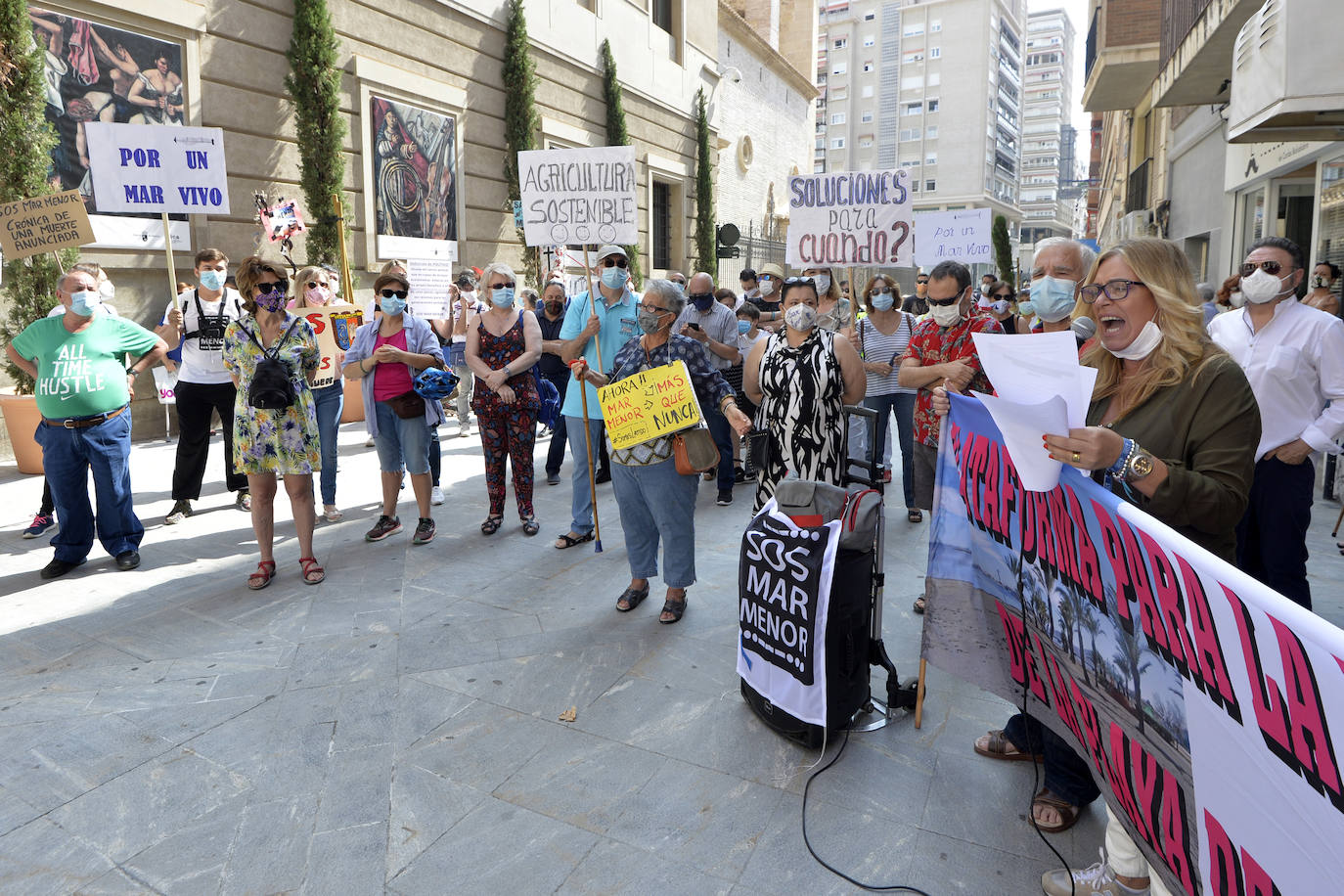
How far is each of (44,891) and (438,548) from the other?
11.6 feet

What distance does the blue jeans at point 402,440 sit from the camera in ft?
20.2

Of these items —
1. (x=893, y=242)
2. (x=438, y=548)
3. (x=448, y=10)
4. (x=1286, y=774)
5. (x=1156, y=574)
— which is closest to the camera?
(x=1286, y=774)

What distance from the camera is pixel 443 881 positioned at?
2.62 m

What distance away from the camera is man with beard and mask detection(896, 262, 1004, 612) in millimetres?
4617

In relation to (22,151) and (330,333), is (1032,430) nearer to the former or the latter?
(330,333)

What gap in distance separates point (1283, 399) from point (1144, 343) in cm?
234

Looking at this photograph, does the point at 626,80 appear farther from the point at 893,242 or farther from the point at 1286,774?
the point at 1286,774

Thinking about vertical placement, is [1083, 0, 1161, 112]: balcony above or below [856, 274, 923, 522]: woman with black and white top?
above

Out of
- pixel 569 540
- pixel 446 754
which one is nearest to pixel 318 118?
pixel 569 540

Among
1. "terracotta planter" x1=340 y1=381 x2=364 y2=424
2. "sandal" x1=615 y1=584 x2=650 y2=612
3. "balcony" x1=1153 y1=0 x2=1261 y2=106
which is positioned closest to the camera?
"sandal" x1=615 y1=584 x2=650 y2=612

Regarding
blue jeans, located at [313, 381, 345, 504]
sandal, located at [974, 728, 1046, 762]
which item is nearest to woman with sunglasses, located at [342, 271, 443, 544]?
blue jeans, located at [313, 381, 345, 504]

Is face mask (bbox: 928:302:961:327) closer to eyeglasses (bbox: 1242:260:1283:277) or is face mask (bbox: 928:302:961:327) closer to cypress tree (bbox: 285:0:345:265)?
eyeglasses (bbox: 1242:260:1283:277)

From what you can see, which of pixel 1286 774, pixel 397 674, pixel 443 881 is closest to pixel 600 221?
pixel 397 674

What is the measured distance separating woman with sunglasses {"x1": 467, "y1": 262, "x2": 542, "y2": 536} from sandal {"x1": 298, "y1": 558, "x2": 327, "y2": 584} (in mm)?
1306
